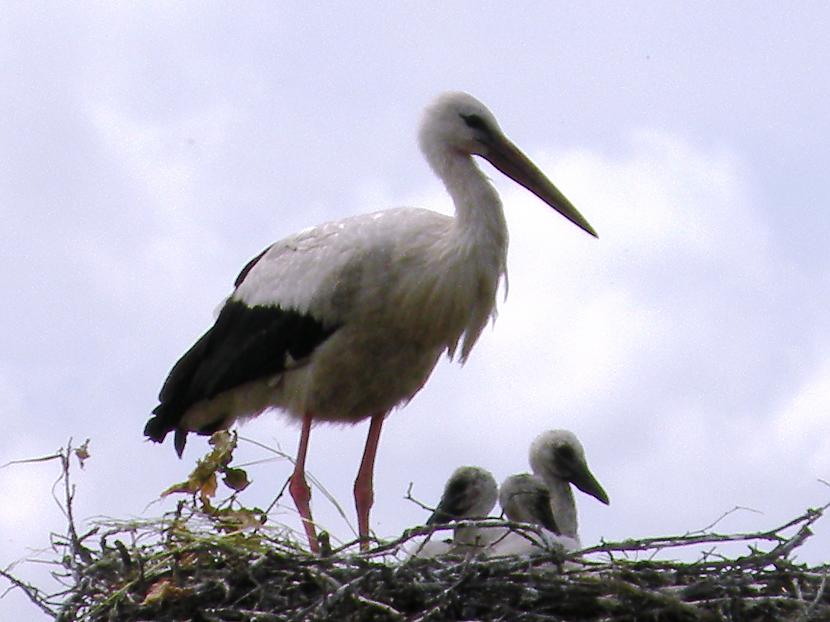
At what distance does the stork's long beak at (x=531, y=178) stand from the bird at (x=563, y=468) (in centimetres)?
97

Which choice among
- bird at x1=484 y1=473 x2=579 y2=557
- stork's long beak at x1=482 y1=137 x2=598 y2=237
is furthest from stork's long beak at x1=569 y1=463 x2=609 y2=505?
stork's long beak at x1=482 y1=137 x2=598 y2=237

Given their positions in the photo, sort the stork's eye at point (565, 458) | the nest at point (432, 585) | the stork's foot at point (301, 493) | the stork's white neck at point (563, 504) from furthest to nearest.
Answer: the stork's eye at point (565, 458) → the stork's white neck at point (563, 504) → the stork's foot at point (301, 493) → the nest at point (432, 585)

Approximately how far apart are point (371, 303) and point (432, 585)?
1898mm

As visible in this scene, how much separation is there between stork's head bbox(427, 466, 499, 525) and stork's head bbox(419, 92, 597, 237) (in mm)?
1023

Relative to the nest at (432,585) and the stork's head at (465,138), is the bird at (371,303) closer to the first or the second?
the stork's head at (465,138)

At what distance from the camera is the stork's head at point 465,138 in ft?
27.5

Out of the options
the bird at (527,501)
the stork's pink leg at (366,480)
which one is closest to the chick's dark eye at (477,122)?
the stork's pink leg at (366,480)

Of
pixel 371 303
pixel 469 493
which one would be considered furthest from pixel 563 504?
pixel 371 303

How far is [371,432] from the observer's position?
28.9 ft

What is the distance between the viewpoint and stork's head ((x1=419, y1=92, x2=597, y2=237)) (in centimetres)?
839

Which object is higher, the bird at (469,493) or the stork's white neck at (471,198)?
the stork's white neck at (471,198)

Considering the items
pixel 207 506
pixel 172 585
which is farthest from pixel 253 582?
pixel 207 506

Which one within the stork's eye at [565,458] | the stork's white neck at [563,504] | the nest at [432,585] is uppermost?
the stork's eye at [565,458]

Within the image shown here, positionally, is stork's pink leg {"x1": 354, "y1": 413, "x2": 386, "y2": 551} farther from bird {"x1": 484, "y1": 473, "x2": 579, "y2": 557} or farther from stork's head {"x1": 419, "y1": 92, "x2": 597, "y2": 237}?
stork's head {"x1": 419, "y1": 92, "x2": 597, "y2": 237}
